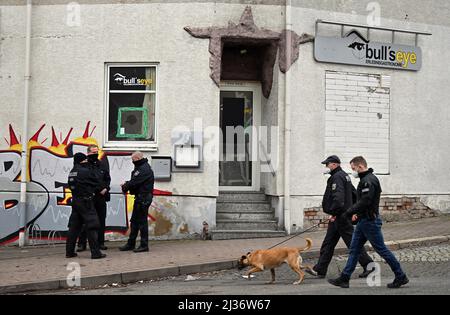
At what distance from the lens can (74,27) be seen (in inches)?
479

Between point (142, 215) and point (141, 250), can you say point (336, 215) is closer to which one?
point (142, 215)

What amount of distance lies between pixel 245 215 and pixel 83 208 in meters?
3.84

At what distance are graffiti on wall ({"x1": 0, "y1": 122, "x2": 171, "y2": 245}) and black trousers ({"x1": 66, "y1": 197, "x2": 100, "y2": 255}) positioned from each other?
2115mm

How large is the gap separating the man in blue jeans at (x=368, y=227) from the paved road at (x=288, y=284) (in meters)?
0.17

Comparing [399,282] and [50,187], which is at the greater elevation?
[50,187]

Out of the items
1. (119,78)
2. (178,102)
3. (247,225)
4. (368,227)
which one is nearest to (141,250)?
(247,225)

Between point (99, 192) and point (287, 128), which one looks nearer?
point (99, 192)

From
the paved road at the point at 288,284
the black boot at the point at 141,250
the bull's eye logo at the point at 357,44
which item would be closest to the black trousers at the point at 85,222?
the black boot at the point at 141,250

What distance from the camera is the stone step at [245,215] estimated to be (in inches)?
478

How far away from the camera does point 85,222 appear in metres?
9.67

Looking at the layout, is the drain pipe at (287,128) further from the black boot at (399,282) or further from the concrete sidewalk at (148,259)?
the black boot at (399,282)
